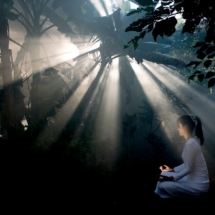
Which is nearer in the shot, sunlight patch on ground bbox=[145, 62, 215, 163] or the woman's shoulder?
the woman's shoulder

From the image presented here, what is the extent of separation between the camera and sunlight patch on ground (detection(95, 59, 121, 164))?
790 cm

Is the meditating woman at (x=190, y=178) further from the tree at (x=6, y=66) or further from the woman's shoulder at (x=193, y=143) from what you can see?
the tree at (x=6, y=66)

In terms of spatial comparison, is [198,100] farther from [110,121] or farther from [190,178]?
[190,178]

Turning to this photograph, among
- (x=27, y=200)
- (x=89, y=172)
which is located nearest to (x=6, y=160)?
(x=27, y=200)

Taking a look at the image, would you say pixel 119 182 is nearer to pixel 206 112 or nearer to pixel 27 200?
pixel 27 200

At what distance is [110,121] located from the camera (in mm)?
12039

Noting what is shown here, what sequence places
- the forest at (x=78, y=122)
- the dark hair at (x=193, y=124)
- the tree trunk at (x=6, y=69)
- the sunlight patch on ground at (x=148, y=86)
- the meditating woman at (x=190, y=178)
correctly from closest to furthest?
the forest at (x=78, y=122) < the meditating woman at (x=190, y=178) < the dark hair at (x=193, y=124) < the tree trunk at (x=6, y=69) < the sunlight patch on ground at (x=148, y=86)

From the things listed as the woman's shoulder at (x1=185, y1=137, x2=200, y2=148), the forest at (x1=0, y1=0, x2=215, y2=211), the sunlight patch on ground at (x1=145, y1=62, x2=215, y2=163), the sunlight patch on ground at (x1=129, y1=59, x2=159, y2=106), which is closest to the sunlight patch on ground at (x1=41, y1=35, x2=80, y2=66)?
the forest at (x1=0, y1=0, x2=215, y2=211)

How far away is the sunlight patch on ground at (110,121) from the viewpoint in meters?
7.90

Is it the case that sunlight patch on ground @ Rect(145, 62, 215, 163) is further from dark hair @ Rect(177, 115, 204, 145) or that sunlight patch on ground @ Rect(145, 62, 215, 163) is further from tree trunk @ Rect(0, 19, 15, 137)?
tree trunk @ Rect(0, 19, 15, 137)

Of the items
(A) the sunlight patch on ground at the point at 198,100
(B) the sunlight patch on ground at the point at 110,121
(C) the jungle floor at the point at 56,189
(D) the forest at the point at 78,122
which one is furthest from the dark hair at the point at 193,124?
(A) the sunlight patch on ground at the point at 198,100

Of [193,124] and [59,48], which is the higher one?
[59,48]

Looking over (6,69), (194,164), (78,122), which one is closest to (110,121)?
(78,122)

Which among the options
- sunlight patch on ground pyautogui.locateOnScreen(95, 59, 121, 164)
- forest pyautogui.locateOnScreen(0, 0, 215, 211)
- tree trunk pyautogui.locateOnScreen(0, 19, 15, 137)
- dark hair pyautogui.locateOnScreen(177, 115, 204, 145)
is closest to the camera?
forest pyautogui.locateOnScreen(0, 0, 215, 211)
